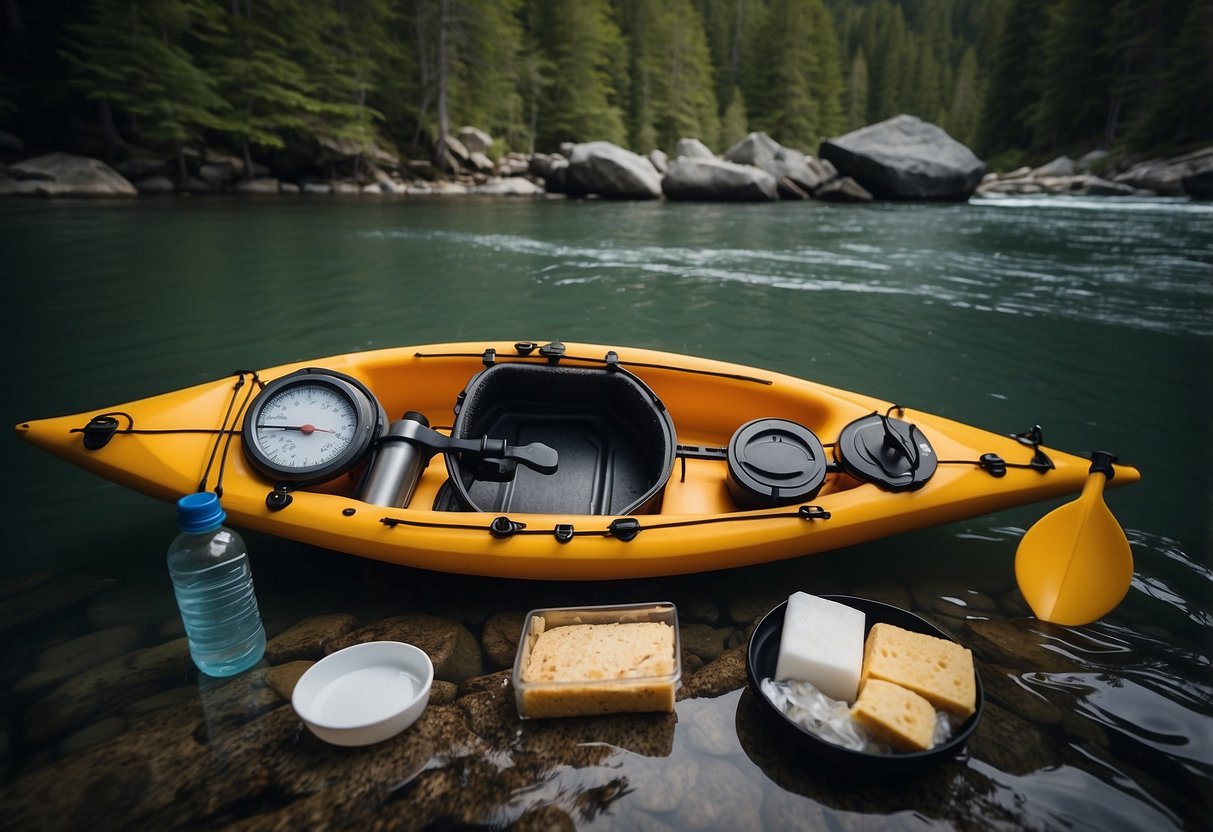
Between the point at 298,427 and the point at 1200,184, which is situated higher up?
the point at 1200,184

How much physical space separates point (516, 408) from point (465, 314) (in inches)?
155

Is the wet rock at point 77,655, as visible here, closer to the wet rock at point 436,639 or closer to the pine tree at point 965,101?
the wet rock at point 436,639

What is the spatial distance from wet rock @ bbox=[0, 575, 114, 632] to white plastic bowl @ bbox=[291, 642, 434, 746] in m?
1.33

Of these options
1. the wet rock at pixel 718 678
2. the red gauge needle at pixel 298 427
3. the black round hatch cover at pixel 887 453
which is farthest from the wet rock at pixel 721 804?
the red gauge needle at pixel 298 427

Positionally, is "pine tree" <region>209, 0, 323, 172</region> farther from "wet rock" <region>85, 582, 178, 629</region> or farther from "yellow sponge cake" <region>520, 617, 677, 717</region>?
"yellow sponge cake" <region>520, 617, 677, 717</region>

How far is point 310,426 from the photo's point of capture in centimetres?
252

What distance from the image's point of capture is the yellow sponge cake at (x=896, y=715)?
159cm

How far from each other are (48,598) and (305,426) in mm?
1170

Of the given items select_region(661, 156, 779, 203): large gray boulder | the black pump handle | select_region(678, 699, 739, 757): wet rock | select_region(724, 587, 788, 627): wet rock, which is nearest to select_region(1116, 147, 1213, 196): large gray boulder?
select_region(661, 156, 779, 203): large gray boulder

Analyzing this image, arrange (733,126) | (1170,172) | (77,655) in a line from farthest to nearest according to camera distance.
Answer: (733,126), (1170,172), (77,655)

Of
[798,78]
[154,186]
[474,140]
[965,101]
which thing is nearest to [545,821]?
[154,186]

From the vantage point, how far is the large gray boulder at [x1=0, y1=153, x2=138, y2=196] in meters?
13.7

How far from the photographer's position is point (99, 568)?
2.57 m

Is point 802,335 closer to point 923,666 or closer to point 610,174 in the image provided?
point 923,666
